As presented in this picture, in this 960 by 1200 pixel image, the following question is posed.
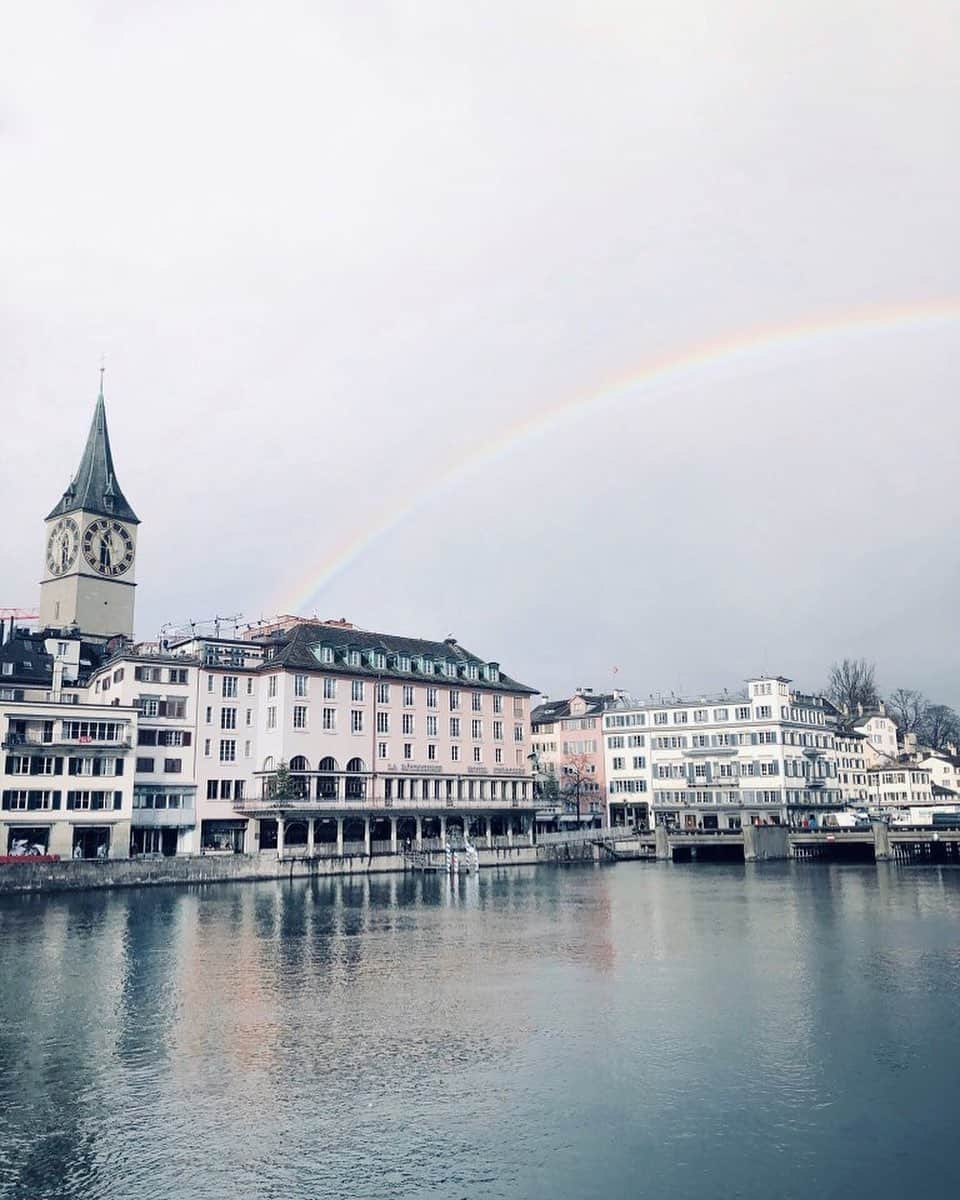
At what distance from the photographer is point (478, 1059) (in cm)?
3431

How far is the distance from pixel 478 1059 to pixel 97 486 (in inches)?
5277

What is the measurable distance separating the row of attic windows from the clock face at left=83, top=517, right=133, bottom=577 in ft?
152

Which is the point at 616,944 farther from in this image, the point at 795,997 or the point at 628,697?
the point at 628,697

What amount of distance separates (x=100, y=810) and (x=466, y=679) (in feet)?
166

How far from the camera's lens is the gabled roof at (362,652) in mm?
116688

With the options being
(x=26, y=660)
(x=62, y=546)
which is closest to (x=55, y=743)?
(x=26, y=660)

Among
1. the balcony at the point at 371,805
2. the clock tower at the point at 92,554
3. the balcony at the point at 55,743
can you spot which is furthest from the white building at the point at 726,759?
the balcony at the point at 55,743

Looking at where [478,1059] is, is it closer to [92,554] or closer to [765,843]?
[765,843]

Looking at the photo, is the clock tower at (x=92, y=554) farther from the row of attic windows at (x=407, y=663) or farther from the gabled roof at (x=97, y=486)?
the row of attic windows at (x=407, y=663)

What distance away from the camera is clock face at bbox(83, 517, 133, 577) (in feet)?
484

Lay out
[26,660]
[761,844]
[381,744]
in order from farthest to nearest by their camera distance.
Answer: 1. [761,844]
2. [381,744]
3. [26,660]

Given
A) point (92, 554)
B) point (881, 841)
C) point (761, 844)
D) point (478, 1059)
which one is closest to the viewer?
point (478, 1059)

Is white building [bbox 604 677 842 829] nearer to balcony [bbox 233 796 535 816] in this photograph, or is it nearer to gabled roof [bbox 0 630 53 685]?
balcony [bbox 233 796 535 816]

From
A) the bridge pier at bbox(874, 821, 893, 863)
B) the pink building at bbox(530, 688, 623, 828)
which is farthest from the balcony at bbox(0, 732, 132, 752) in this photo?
the bridge pier at bbox(874, 821, 893, 863)
